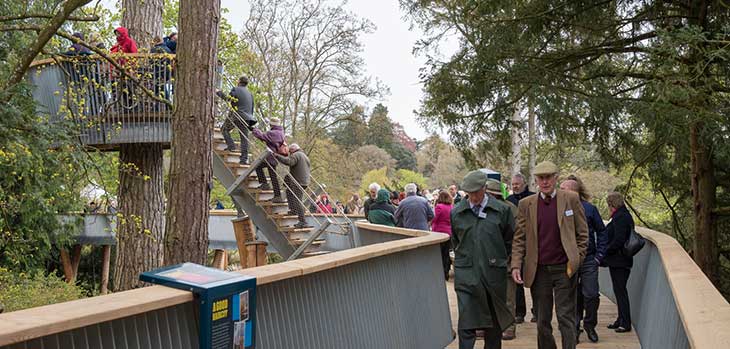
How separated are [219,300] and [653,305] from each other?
521cm

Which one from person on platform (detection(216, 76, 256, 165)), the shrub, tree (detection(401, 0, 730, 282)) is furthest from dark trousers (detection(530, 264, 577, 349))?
the shrub

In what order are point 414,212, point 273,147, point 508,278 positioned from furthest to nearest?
point 273,147 < point 414,212 < point 508,278

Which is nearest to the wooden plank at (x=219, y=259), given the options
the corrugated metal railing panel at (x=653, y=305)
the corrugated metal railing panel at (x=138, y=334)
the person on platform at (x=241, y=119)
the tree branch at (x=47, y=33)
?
the person on platform at (x=241, y=119)

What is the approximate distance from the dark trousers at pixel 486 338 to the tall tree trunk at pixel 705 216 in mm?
7176

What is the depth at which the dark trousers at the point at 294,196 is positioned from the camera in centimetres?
1579

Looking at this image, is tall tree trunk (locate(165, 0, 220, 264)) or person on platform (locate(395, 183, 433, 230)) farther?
person on platform (locate(395, 183, 433, 230))

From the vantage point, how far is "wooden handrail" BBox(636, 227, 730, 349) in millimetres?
3215

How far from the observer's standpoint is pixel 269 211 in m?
16.1

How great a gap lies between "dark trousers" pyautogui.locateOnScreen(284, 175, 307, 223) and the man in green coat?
8.67 m

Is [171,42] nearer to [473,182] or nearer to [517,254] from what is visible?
[473,182]

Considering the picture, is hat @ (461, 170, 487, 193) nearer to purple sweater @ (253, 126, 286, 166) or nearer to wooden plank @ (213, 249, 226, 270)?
purple sweater @ (253, 126, 286, 166)

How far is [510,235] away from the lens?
24.2 feet

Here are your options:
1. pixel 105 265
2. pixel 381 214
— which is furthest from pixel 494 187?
pixel 105 265

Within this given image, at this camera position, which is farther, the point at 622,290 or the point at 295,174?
the point at 295,174
